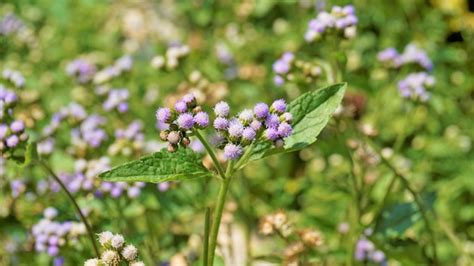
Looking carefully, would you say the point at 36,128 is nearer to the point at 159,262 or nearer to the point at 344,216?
the point at 159,262

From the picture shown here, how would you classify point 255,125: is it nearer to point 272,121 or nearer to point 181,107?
point 272,121

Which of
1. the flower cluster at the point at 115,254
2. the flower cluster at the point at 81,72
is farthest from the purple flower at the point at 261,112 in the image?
the flower cluster at the point at 81,72

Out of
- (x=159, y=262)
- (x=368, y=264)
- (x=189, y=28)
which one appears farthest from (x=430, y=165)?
(x=189, y=28)

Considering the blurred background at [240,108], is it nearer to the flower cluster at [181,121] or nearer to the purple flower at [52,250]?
the purple flower at [52,250]

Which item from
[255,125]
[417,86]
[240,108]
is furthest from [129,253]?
[240,108]

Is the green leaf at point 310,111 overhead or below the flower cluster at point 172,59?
below

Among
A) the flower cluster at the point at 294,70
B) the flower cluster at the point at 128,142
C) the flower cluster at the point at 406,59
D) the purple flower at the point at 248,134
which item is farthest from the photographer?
the flower cluster at the point at 406,59

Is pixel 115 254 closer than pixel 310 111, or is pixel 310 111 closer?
pixel 115 254
